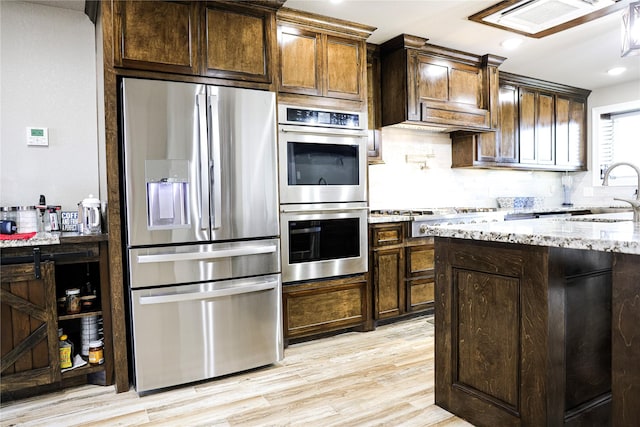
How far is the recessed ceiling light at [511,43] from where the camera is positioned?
353 cm

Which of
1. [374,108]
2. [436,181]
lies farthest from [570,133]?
[374,108]

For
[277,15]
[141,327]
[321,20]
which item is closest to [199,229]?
[141,327]

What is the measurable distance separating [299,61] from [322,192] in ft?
3.19

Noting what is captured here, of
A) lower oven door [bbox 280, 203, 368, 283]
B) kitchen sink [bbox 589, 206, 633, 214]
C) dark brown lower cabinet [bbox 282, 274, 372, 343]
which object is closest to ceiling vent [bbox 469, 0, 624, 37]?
lower oven door [bbox 280, 203, 368, 283]

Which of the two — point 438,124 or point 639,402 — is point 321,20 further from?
point 639,402

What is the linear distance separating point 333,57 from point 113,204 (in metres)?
1.90

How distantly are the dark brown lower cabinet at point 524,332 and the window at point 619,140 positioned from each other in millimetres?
4318

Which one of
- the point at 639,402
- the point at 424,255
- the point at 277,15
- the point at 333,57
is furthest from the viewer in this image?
the point at 424,255

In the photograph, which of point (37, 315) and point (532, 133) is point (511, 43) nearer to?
point (532, 133)

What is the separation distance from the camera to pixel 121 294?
229 centimetres

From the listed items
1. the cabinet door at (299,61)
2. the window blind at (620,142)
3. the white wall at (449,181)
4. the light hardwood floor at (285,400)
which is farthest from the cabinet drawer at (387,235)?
the window blind at (620,142)

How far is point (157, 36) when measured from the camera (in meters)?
2.32

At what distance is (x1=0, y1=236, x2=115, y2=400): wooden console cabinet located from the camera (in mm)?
2146

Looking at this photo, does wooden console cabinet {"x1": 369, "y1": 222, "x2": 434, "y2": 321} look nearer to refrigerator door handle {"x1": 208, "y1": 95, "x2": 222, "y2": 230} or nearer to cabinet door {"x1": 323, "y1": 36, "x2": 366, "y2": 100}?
cabinet door {"x1": 323, "y1": 36, "x2": 366, "y2": 100}
